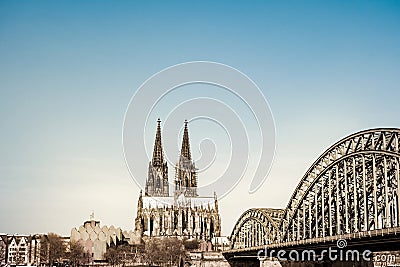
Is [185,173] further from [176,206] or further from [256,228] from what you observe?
[256,228]

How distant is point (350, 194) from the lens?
161 ft

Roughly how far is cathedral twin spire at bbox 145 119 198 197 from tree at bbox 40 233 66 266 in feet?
91.3

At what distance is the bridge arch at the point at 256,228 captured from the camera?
2758 inches

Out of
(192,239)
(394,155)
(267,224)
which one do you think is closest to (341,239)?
(394,155)

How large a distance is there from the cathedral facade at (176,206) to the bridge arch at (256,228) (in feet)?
189

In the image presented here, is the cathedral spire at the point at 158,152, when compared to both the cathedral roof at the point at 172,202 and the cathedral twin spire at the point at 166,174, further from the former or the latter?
the cathedral roof at the point at 172,202

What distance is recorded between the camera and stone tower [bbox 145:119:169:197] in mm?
146000

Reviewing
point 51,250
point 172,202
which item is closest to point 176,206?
point 172,202

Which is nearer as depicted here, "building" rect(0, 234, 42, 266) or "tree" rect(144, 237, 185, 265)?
"tree" rect(144, 237, 185, 265)

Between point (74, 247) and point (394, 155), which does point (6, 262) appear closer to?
point (74, 247)

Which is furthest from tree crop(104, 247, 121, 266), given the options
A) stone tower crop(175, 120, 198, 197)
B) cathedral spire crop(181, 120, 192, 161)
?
cathedral spire crop(181, 120, 192, 161)

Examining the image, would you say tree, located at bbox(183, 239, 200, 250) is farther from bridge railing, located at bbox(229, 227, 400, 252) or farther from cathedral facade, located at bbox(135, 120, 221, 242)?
bridge railing, located at bbox(229, 227, 400, 252)

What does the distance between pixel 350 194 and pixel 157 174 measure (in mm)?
100328

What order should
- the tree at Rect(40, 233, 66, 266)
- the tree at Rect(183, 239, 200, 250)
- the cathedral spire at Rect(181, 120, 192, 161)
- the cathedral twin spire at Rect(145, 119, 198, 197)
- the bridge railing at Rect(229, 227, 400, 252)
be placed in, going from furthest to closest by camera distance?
1. the cathedral spire at Rect(181, 120, 192, 161)
2. the cathedral twin spire at Rect(145, 119, 198, 197)
3. the tree at Rect(183, 239, 200, 250)
4. the tree at Rect(40, 233, 66, 266)
5. the bridge railing at Rect(229, 227, 400, 252)
